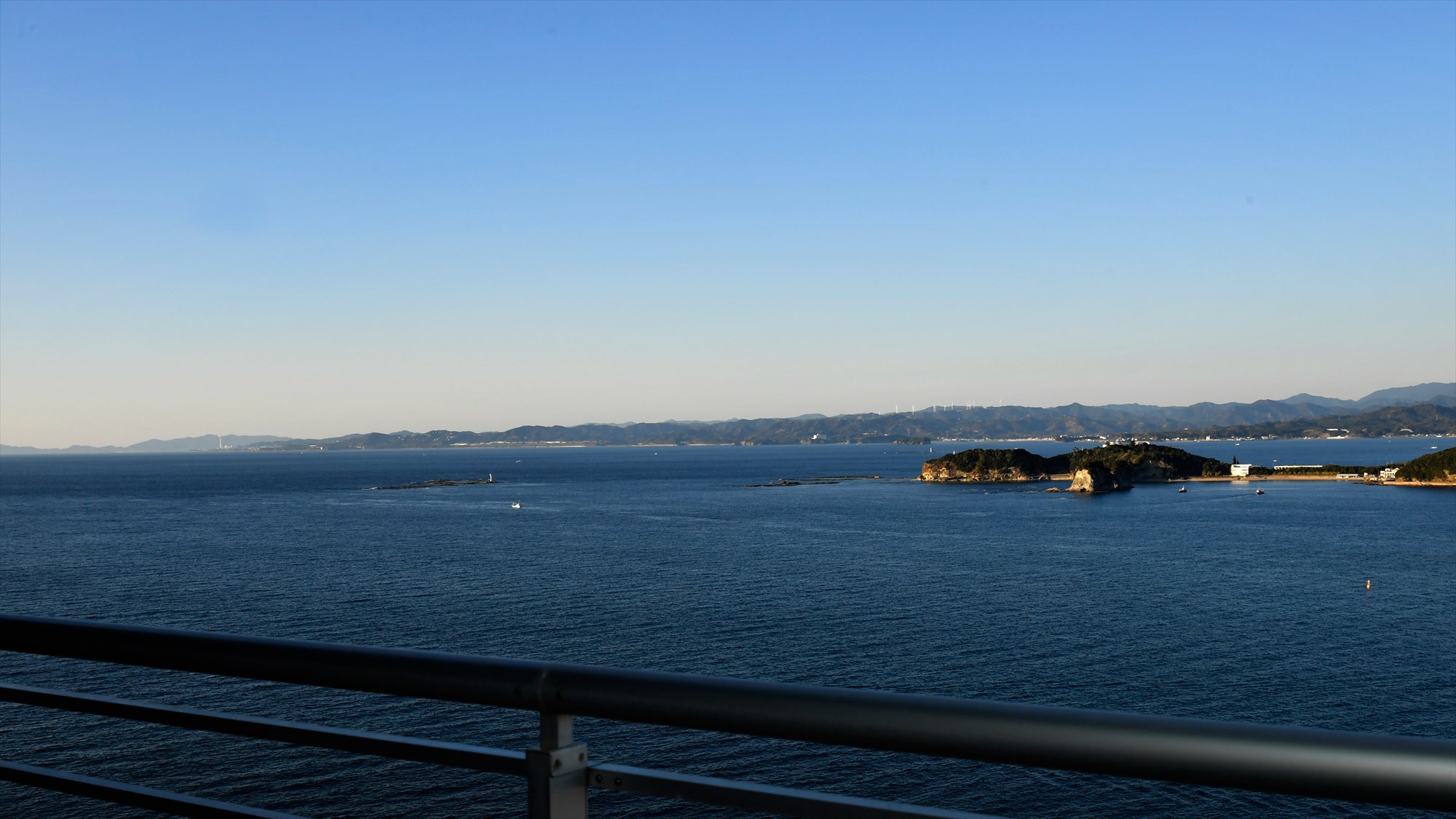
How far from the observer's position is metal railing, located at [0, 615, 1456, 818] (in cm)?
154

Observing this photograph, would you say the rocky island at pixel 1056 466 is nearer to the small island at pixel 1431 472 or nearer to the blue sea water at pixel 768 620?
the small island at pixel 1431 472

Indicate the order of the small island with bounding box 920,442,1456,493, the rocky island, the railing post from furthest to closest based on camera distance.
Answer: the rocky island
the small island with bounding box 920,442,1456,493
the railing post

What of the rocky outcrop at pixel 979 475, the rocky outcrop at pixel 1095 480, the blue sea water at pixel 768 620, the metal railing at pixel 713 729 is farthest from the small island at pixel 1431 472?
the metal railing at pixel 713 729

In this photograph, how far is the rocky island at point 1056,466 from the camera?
529 ft

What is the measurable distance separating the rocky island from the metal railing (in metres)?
163

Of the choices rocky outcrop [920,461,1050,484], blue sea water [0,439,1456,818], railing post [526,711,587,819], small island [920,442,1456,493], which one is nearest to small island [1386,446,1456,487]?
small island [920,442,1456,493]

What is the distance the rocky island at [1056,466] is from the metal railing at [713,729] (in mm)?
162505

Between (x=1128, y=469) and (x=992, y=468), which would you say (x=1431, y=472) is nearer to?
(x=1128, y=469)

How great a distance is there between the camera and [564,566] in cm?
6731

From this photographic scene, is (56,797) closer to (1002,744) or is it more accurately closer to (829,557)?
(1002,744)

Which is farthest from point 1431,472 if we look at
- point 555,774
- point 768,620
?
point 555,774

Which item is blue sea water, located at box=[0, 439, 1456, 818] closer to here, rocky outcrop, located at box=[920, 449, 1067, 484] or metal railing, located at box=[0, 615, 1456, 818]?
metal railing, located at box=[0, 615, 1456, 818]

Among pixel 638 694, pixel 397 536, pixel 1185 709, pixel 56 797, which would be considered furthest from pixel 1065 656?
pixel 397 536

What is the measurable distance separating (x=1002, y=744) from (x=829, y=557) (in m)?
70.9
